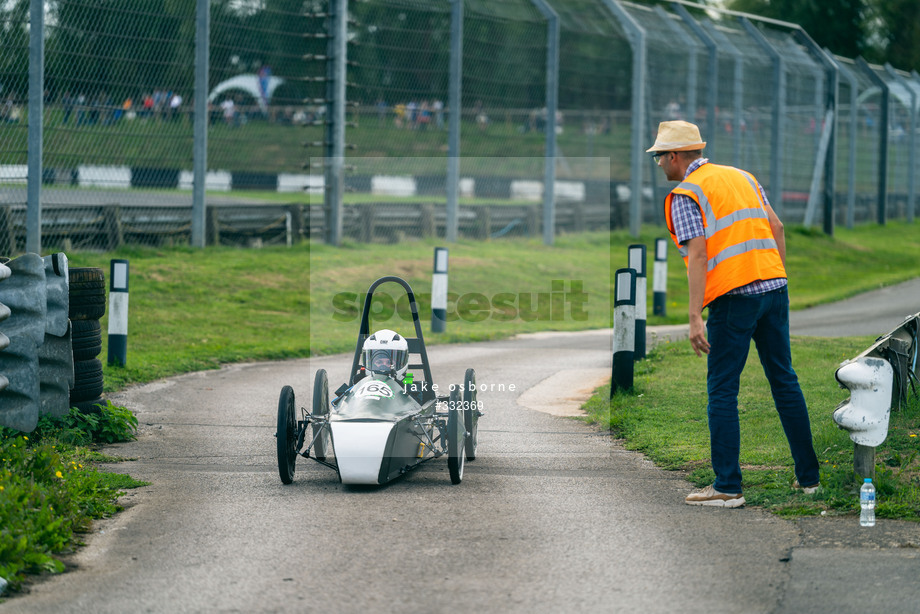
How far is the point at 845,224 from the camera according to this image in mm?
29219

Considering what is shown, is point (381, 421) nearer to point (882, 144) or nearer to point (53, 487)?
point (53, 487)

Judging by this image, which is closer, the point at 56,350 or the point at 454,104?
the point at 56,350

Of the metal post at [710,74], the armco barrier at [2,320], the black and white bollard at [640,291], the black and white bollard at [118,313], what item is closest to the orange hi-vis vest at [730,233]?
the armco barrier at [2,320]

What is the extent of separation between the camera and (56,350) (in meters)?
7.50

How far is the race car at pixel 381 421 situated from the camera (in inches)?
251

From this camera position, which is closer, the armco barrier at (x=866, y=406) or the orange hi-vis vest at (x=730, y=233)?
the armco barrier at (x=866, y=406)

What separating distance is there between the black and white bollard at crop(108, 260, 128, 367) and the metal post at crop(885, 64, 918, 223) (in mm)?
26569

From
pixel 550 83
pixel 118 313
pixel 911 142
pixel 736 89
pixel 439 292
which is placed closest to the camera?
pixel 118 313

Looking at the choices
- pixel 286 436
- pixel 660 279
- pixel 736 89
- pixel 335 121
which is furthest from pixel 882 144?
pixel 286 436

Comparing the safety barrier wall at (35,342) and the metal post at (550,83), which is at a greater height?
the metal post at (550,83)

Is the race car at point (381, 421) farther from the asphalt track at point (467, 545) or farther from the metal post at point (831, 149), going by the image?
the metal post at point (831, 149)

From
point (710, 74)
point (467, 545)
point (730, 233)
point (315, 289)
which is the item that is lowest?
point (467, 545)

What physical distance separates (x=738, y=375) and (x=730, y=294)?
433mm

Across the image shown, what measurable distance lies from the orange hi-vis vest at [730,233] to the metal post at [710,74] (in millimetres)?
17976
